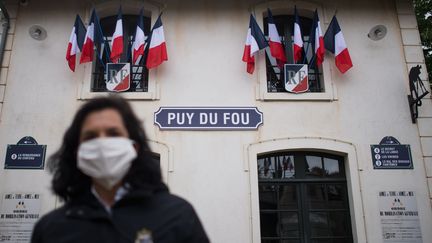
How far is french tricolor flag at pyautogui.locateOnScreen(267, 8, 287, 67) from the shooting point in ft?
21.6

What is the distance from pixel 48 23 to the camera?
680 cm

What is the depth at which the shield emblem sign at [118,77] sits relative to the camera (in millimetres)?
6410

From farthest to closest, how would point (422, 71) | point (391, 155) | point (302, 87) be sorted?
point (422, 71) < point (302, 87) < point (391, 155)

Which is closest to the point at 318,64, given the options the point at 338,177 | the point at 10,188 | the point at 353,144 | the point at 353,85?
the point at 353,85

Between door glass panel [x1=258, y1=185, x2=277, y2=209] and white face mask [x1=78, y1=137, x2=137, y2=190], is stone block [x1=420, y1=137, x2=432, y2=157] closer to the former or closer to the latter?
door glass panel [x1=258, y1=185, x2=277, y2=209]

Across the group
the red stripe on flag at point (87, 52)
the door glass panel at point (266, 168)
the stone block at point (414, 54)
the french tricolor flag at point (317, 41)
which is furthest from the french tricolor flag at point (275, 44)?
the red stripe on flag at point (87, 52)

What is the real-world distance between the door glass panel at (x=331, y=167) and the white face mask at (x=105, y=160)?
4.94 meters

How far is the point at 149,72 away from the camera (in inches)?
257

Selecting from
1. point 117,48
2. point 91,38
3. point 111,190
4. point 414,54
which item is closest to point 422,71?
point 414,54

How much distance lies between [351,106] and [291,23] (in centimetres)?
198

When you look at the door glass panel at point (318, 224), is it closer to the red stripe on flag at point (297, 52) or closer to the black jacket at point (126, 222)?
the red stripe on flag at point (297, 52)

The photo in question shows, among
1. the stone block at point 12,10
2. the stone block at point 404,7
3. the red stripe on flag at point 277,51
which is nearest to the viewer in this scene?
the red stripe on flag at point 277,51

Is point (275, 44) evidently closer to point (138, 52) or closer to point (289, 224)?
point (138, 52)

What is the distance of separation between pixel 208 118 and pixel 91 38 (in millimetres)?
2345
